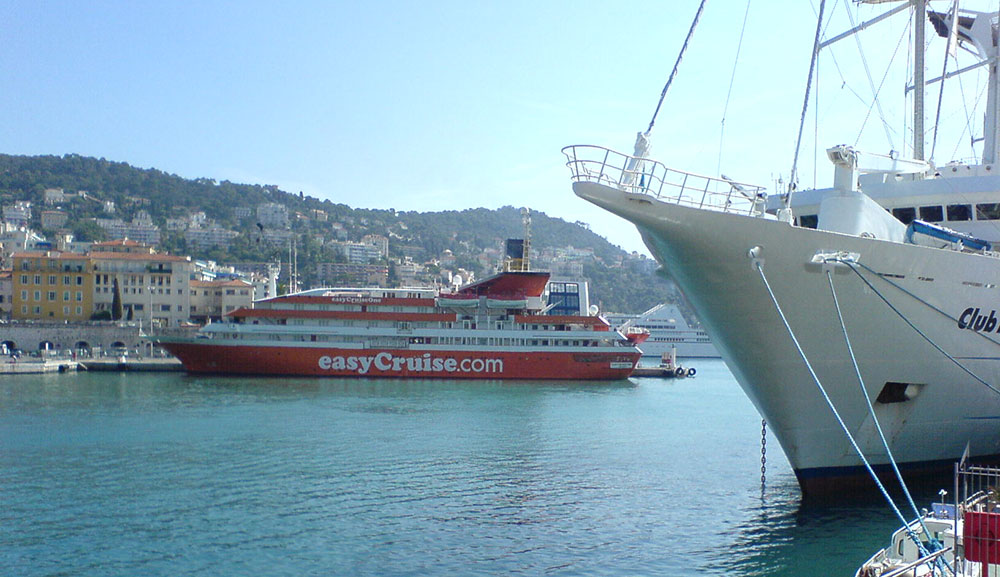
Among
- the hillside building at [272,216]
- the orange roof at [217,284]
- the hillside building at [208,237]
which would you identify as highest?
the hillside building at [272,216]

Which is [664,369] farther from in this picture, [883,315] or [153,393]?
[883,315]

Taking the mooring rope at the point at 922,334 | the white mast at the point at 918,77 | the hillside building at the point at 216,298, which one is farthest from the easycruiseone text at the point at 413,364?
the mooring rope at the point at 922,334

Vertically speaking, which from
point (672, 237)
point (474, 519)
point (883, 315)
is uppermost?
point (672, 237)

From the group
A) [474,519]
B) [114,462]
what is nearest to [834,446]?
[474,519]

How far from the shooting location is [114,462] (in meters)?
20.2

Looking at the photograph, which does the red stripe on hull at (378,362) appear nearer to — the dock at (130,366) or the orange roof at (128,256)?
the dock at (130,366)

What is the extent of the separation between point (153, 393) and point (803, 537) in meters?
30.2

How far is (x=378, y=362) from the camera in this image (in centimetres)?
4844

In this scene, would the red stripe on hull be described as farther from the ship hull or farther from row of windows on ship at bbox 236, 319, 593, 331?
the ship hull

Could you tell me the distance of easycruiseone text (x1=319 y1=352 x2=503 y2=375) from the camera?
→ 159 ft

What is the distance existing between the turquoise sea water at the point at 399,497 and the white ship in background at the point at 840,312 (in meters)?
1.60

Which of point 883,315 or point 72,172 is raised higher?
point 72,172

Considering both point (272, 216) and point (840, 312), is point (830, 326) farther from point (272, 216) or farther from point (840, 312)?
point (272, 216)

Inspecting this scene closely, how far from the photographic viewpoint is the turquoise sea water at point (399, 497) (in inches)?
511
